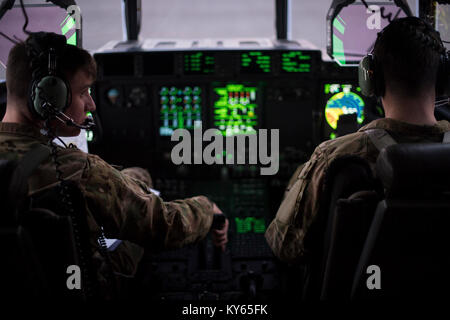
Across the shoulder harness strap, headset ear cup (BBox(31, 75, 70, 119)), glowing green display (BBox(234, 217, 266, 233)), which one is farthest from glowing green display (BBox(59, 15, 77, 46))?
the shoulder harness strap

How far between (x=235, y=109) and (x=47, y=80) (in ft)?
4.38

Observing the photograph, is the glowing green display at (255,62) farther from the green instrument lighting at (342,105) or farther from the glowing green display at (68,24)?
the glowing green display at (68,24)

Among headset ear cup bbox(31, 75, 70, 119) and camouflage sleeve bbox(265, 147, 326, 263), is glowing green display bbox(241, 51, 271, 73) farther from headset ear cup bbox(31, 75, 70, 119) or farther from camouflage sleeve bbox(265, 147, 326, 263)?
headset ear cup bbox(31, 75, 70, 119)

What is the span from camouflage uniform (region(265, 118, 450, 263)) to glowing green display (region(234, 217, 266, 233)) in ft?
2.61

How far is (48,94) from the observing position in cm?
109

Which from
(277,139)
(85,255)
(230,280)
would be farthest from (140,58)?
(85,255)

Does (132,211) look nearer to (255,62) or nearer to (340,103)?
(255,62)

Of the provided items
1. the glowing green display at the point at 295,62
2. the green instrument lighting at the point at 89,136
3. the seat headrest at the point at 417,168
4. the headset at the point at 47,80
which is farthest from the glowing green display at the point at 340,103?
the headset at the point at 47,80

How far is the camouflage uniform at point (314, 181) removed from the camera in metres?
1.18

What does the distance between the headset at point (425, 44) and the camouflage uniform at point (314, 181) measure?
0.11m

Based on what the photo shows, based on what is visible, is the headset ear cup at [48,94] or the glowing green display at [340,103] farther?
the glowing green display at [340,103]

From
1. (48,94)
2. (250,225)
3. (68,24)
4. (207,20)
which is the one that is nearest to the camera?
(48,94)

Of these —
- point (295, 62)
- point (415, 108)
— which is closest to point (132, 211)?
point (415, 108)
